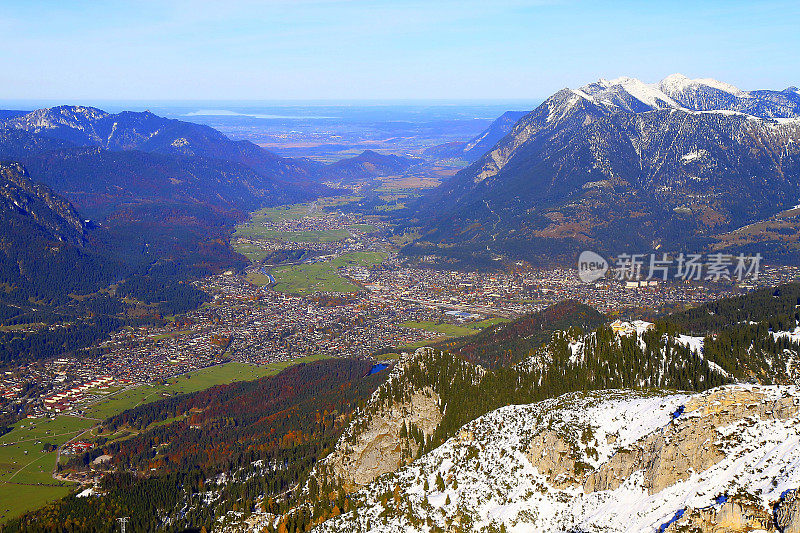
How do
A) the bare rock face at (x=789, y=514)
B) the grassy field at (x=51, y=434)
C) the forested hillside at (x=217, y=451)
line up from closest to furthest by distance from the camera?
the bare rock face at (x=789, y=514)
the forested hillside at (x=217, y=451)
the grassy field at (x=51, y=434)

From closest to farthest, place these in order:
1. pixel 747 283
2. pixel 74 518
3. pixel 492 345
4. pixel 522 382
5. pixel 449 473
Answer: pixel 449 473
pixel 74 518
pixel 522 382
pixel 492 345
pixel 747 283

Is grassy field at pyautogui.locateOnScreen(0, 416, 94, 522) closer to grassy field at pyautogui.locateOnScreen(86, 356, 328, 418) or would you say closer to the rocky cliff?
grassy field at pyautogui.locateOnScreen(86, 356, 328, 418)

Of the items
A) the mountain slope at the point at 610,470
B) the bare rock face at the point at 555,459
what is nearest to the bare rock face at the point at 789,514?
the mountain slope at the point at 610,470

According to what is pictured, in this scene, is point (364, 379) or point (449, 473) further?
point (364, 379)

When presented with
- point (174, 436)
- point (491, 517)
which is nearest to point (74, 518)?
point (174, 436)

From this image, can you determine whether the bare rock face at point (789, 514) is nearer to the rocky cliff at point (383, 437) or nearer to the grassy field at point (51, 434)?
the rocky cliff at point (383, 437)

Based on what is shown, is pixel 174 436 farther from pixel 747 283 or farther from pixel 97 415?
pixel 747 283

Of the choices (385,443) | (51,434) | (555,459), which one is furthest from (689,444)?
(51,434)

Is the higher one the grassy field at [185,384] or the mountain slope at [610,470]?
the mountain slope at [610,470]
